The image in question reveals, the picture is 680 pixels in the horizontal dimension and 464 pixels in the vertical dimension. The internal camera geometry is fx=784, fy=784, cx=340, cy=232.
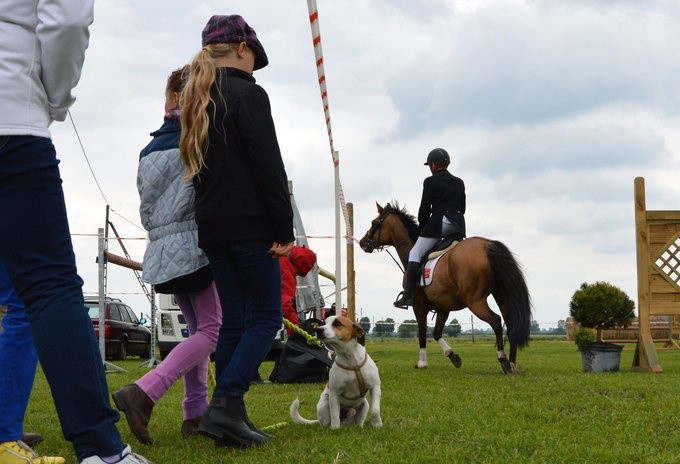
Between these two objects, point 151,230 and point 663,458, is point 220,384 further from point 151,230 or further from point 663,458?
point 663,458

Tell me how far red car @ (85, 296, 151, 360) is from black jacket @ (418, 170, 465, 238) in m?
9.67

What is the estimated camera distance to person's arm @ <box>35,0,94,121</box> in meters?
2.56

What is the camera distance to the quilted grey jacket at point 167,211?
13.4ft

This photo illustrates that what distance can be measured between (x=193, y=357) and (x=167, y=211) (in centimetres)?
80

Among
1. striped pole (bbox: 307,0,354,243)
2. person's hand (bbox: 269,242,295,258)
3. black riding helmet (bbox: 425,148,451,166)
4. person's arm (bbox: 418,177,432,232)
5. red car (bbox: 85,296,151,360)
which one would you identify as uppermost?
striped pole (bbox: 307,0,354,243)

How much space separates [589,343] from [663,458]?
22.1 ft

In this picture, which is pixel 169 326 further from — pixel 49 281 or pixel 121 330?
pixel 49 281

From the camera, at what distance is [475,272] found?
9633 millimetres

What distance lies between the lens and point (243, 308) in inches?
156

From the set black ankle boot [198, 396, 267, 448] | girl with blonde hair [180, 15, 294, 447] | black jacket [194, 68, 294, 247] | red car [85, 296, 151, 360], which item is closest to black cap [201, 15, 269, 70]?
girl with blonde hair [180, 15, 294, 447]

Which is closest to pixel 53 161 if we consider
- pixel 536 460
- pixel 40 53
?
pixel 40 53

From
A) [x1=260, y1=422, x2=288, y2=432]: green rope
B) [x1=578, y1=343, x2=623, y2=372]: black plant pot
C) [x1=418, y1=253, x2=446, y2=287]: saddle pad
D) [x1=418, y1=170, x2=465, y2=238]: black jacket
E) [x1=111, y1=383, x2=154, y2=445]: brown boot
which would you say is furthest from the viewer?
[x1=418, y1=253, x2=446, y2=287]: saddle pad

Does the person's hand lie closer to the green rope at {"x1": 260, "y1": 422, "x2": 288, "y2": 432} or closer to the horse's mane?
the green rope at {"x1": 260, "y1": 422, "x2": 288, "y2": 432}

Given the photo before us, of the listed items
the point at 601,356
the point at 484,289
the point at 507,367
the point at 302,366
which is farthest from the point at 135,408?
the point at 601,356
